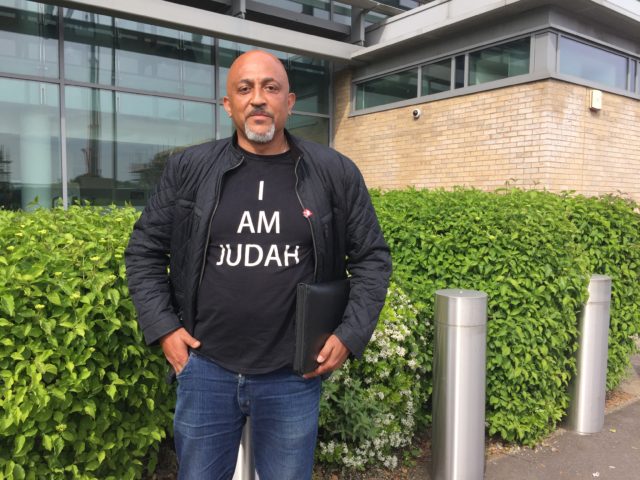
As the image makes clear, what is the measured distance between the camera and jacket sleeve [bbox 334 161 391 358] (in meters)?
1.93

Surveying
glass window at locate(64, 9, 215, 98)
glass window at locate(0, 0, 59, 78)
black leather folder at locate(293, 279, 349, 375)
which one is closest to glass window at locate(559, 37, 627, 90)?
glass window at locate(64, 9, 215, 98)

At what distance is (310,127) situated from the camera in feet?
38.0

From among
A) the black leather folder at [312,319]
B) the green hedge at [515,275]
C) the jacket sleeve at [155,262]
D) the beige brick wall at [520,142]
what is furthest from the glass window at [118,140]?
the black leather folder at [312,319]

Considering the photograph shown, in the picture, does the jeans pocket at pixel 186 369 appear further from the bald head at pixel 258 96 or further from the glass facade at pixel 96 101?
the glass facade at pixel 96 101

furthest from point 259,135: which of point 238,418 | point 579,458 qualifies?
point 579,458

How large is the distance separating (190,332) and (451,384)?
1818 millimetres

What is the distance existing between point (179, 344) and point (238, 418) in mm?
361

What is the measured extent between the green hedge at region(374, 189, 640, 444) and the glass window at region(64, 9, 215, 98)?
7.07 m

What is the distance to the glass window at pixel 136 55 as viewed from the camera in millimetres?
8852

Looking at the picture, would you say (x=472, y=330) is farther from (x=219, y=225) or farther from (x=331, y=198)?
(x=219, y=225)

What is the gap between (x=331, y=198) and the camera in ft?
6.58

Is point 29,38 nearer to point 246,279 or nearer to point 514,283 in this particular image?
point 514,283

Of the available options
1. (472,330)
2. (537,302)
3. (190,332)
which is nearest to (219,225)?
(190,332)

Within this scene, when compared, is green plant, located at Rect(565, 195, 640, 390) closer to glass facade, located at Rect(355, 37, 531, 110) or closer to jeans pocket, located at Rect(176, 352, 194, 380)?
jeans pocket, located at Rect(176, 352, 194, 380)
